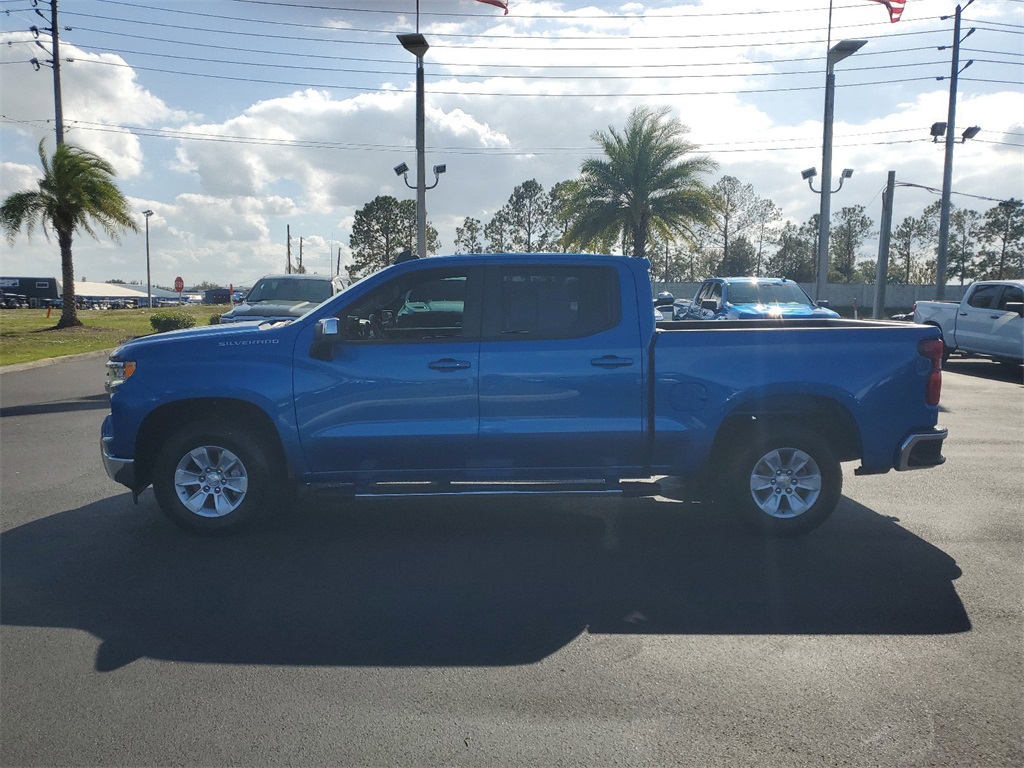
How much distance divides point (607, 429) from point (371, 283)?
2013mm

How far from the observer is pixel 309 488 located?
611 cm

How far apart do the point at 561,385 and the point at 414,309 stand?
1299mm

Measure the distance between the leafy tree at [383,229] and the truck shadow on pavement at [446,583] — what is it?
57008 millimetres

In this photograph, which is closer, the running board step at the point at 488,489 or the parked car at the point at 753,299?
the running board step at the point at 488,489

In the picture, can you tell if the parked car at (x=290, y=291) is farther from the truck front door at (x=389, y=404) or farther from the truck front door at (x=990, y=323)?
the truck front door at (x=990, y=323)

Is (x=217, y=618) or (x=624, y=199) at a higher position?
(x=624, y=199)

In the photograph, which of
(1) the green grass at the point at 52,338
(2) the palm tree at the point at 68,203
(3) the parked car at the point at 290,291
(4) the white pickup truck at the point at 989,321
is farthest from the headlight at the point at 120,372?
(2) the palm tree at the point at 68,203

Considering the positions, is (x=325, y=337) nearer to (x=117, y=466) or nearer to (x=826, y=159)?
(x=117, y=466)

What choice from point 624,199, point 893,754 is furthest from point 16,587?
point 624,199

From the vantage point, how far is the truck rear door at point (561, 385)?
19.6 feet

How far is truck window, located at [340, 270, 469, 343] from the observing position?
6.16 meters

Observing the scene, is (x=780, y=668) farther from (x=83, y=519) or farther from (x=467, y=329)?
(x=83, y=519)

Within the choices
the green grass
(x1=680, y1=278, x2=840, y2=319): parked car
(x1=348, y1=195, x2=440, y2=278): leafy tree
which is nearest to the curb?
the green grass

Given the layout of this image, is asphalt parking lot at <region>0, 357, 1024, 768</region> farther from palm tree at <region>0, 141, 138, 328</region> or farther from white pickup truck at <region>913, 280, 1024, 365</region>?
palm tree at <region>0, 141, 138, 328</region>
